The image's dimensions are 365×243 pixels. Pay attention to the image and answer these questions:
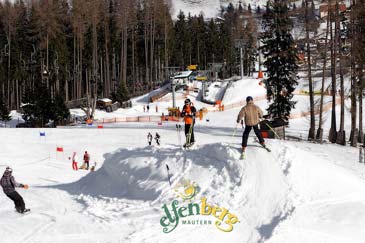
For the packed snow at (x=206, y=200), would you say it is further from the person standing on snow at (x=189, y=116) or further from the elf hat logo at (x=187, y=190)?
the person standing on snow at (x=189, y=116)

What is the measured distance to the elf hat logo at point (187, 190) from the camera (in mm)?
10797

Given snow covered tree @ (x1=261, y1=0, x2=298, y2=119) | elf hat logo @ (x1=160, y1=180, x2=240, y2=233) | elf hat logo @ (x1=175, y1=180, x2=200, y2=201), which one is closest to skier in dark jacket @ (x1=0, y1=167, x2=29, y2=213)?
elf hat logo @ (x1=160, y1=180, x2=240, y2=233)

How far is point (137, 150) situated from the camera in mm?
14648

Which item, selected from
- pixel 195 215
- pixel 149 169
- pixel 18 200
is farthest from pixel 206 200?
pixel 18 200

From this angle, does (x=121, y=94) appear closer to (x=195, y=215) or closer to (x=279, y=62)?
(x=279, y=62)

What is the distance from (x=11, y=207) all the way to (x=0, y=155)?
18.0 meters

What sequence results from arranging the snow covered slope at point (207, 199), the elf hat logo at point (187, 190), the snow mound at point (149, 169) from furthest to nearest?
the snow mound at point (149, 169) < the elf hat logo at point (187, 190) < the snow covered slope at point (207, 199)

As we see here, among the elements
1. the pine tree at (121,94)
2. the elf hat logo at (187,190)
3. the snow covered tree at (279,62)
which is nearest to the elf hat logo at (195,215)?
the elf hat logo at (187,190)

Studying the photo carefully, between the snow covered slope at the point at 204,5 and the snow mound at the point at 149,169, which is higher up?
the snow covered slope at the point at 204,5

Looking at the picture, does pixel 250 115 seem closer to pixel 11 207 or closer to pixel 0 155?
pixel 11 207

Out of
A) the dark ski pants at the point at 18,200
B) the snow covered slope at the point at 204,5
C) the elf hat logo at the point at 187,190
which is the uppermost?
the snow covered slope at the point at 204,5

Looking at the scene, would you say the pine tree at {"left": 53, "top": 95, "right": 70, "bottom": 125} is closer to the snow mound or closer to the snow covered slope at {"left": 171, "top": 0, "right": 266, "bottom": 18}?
the snow mound

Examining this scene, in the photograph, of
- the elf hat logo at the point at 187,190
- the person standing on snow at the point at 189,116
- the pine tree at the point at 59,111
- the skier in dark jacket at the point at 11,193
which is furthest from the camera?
the pine tree at the point at 59,111

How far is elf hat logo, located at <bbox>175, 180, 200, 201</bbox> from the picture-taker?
1080cm
